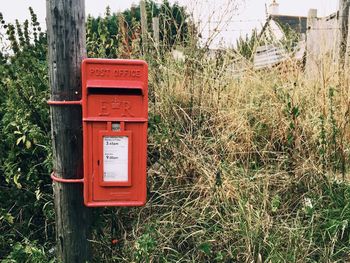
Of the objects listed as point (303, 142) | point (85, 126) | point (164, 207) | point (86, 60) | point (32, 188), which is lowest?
point (164, 207)

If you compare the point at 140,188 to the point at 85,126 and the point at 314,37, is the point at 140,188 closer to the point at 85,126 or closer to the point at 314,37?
the point at 85,126

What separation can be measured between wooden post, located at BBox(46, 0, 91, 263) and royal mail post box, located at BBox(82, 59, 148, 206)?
128mm

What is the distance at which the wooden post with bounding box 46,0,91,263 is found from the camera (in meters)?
2.35

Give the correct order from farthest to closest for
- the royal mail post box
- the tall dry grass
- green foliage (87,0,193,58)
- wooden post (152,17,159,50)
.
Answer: wooden post (152,17,159,50) < green foliage (87,0,193,58) < the tall dry grass < the royal mail post box

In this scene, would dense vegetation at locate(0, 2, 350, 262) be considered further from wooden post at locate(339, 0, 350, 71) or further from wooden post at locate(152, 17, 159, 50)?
wooden post at locate(339, 0, 350, 71)

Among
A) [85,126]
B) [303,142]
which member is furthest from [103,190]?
[303,142]

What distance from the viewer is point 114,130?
7.79 feet

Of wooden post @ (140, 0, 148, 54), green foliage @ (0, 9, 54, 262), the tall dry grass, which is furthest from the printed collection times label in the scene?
wooden post @ (140, 0, 148, 54)

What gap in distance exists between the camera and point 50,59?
2406 mm

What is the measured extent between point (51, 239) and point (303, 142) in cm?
217

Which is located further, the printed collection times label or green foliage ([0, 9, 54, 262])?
green foliage ([0, 9, 54, 262])

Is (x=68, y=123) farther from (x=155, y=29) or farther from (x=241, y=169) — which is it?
(x=155, y=29)

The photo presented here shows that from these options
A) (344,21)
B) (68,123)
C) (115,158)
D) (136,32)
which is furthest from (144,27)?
(344,21)

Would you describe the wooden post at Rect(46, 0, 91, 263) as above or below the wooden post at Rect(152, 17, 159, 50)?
below
